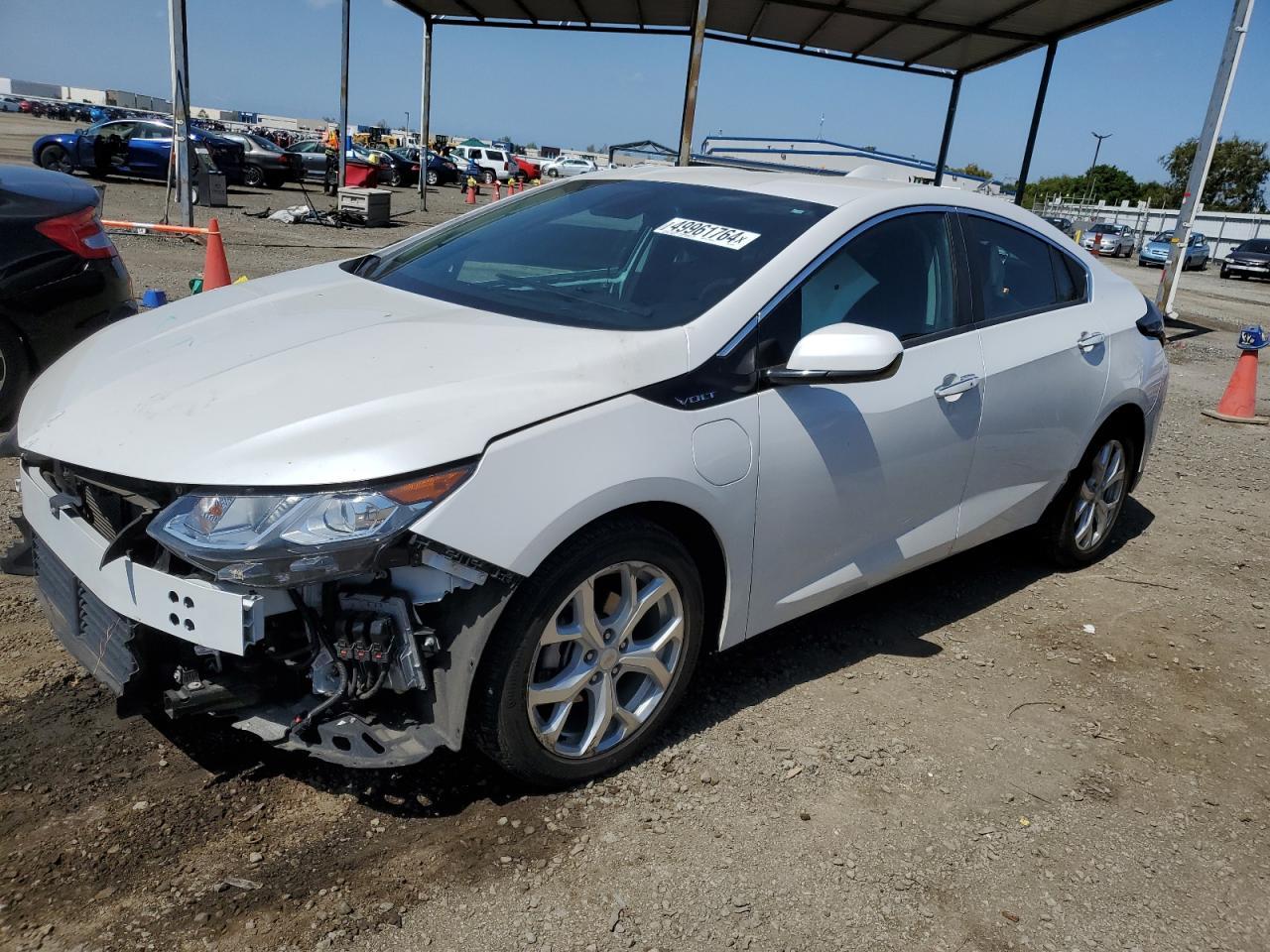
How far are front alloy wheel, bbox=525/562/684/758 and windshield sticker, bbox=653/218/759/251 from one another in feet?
3.75

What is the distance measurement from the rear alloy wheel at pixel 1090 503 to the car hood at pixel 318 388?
100 inches

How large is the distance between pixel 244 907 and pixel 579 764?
89 cm

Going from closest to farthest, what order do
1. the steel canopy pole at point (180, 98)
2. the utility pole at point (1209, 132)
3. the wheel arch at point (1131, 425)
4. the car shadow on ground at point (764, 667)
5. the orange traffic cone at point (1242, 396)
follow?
1. the car shadow on ground at point (764, 667)
2. the wheel arch at point (1131, 425)
3. the orange traffic cone at point (1242, 396)
4. the steel canopy pole at point (180, 98)
5. the utility pole at point (1209, 132)

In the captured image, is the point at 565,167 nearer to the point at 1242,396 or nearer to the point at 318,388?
the point at 1242,396

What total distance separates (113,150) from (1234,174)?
3196 inches

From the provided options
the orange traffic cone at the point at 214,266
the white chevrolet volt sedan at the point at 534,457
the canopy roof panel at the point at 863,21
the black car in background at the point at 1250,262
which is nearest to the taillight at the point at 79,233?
the white chevrolet volt sedan at the point at 534,457

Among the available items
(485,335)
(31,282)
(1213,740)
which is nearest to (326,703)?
(485,335)

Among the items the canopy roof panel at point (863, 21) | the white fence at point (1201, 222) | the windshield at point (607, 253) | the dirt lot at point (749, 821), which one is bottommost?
the dirt lot at point (749, 821)

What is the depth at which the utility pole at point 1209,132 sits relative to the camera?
44.9 ft

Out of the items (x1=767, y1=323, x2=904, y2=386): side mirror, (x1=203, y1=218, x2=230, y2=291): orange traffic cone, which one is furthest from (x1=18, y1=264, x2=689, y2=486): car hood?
(x1=203, y1=218, x2=230, y2=291): orange traffic cone

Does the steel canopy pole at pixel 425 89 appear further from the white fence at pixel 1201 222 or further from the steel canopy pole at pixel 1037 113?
the white fence at pixel 1201 222

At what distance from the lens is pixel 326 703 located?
7.44ft

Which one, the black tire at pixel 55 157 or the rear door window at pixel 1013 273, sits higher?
the rear door window at pixel 1013 273

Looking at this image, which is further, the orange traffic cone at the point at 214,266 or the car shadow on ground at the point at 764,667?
the orange traffic cone at the point at 214,266
